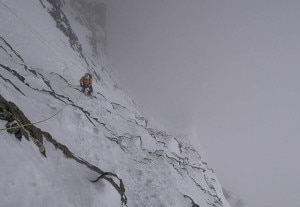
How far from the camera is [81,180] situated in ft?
27.8

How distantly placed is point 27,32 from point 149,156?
2019 centimetres

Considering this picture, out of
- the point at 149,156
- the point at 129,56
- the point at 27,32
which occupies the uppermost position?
the point at 129,56

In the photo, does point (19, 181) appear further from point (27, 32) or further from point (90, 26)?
point (90, 26)

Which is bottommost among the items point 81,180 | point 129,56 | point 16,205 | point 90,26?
point 16,205

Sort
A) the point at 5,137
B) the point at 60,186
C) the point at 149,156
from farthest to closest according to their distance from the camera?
the point at 149,156
the point at 60,186
the point at 5,137

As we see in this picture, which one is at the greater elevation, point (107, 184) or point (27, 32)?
point (27, 32)

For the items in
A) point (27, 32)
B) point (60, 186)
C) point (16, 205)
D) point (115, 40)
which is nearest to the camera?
point (16, 205)

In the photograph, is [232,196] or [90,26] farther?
[90,26]

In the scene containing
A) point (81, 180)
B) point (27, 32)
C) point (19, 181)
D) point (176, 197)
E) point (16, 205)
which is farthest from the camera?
point (27, 32)

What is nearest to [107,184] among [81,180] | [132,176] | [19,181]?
[81,180]

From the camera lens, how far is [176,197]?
12797 mm

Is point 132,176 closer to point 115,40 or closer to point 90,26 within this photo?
point 90,26

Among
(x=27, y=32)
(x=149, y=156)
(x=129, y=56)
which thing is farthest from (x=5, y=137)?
(x=129, y=56)

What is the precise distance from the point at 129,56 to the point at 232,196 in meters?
107
